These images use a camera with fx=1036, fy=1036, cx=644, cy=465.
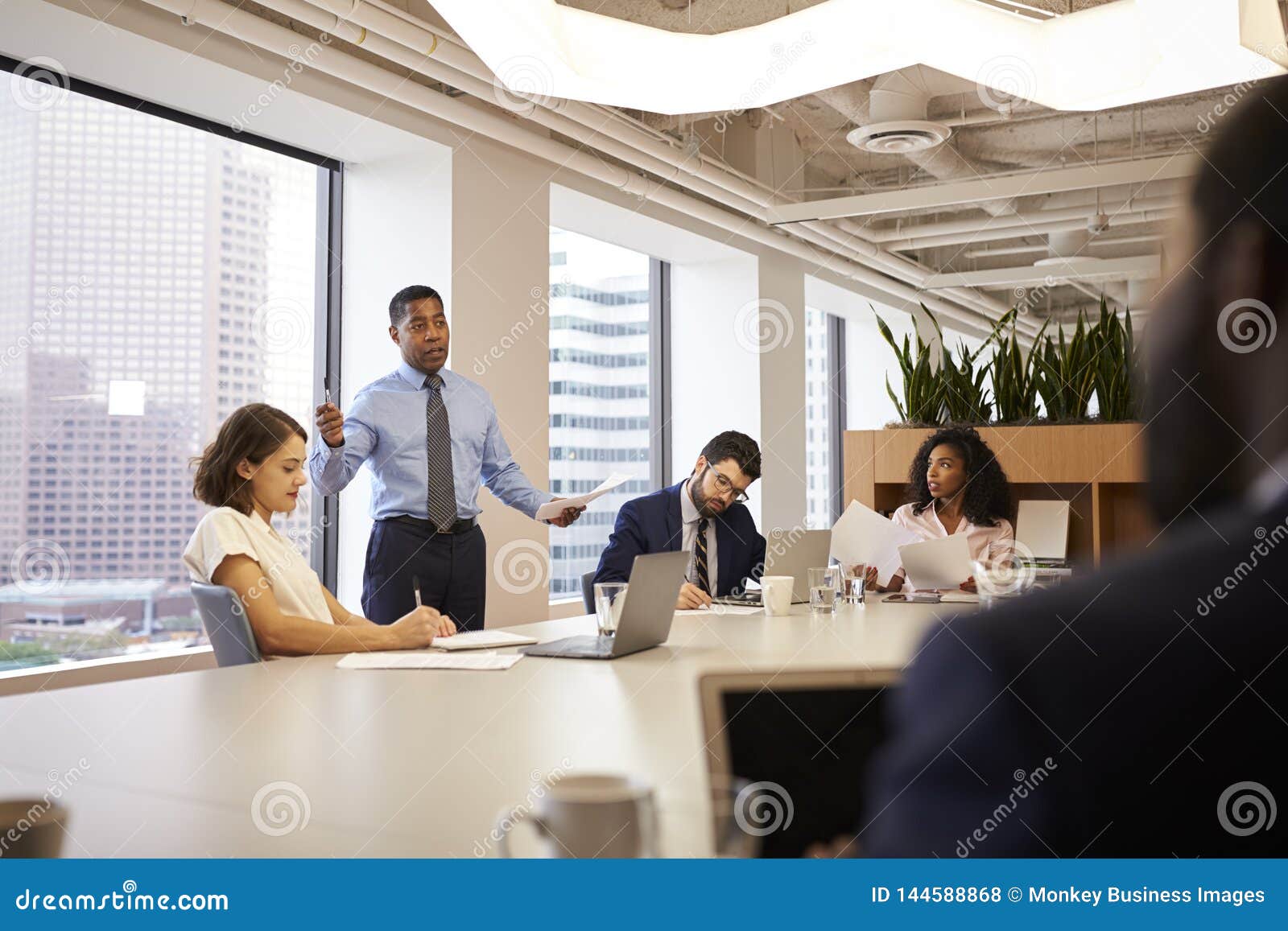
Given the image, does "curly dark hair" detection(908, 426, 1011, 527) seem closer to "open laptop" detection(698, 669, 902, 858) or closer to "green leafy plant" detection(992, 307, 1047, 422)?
"green leafy plant" detection(992, 307, 1047, 422)

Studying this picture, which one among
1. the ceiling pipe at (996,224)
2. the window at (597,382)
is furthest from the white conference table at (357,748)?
the ceiling pipe at (996,224)

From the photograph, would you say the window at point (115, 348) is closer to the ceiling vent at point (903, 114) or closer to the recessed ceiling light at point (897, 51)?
the recessed ceiling light at point (897, 51)

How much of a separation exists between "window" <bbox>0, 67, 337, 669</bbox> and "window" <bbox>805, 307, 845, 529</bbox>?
20.5ft

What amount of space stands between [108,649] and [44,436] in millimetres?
838

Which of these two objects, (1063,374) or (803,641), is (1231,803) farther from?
(1063,374)

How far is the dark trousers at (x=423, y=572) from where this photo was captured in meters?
3.60

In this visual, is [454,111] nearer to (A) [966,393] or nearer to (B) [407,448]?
(B) [407,448]

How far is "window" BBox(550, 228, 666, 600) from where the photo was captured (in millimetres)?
6652

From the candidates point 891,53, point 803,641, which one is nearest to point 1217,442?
point 803,641

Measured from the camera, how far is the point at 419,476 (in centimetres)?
378

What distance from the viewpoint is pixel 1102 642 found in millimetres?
377

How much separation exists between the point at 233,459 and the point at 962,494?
3.00 meters


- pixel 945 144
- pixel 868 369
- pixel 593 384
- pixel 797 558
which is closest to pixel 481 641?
pixel 797 558
